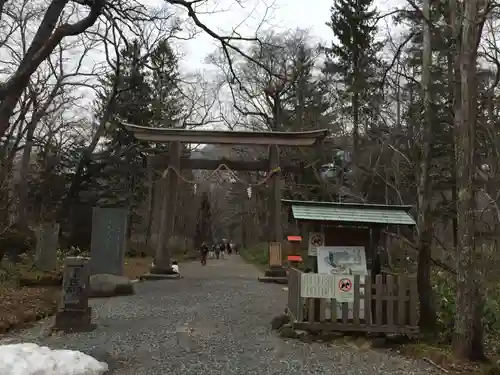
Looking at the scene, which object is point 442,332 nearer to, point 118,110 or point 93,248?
point 93,248

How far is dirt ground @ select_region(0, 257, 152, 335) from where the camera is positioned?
9500 mm

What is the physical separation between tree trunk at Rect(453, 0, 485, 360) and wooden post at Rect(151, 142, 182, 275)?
42.6 feet

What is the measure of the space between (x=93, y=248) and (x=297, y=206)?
30.4 ft

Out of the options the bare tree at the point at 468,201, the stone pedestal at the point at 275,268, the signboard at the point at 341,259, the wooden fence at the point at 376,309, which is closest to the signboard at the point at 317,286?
the wooden fence at the point at 376,309

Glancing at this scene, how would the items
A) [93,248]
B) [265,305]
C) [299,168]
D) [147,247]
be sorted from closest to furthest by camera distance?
[265,305] < [93,248] < [299,168] < [147,247]

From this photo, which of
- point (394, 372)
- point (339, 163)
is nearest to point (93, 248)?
point (394, 372)

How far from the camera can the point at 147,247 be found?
1195 inches

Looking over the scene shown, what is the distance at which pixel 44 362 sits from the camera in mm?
5262

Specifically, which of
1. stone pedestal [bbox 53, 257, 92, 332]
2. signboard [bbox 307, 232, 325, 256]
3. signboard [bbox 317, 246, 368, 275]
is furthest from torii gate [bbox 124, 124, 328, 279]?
signboard [bbox 317, 246, 368, 275]

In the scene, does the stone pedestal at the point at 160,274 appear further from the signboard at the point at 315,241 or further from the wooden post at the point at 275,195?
the signboard at the point at 315,241

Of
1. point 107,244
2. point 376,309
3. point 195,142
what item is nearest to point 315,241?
point 376,309

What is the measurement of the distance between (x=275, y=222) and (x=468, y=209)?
12.9 metres

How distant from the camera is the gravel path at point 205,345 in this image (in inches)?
255

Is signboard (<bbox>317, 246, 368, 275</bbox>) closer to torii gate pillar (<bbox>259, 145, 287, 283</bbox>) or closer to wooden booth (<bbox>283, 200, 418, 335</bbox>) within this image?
wooden booth (<bbox>283, 200, 418, 335</bbox>)
